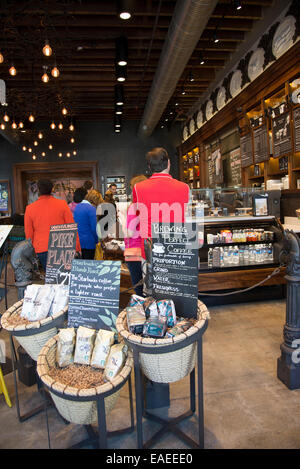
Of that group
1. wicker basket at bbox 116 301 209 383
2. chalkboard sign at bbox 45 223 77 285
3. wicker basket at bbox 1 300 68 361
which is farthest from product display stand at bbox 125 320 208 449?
chalkboard sign at bbox 45 223 77 285

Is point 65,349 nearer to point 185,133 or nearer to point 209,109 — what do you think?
point 209,109

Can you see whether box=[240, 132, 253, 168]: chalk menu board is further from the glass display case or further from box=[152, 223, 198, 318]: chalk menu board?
box=[152, 223, 198, 318]: chalk menu board

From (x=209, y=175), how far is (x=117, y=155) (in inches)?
159

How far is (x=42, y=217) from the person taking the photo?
11.0 ft

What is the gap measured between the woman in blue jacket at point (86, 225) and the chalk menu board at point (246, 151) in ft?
11.3

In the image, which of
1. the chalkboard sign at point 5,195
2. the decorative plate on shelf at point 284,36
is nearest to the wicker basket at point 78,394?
the decorative plate on shelf at point 284,36

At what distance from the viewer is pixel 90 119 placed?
11.1 metres

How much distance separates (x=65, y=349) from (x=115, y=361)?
0.31m

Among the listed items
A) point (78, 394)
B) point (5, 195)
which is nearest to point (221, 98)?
point (78, 394)

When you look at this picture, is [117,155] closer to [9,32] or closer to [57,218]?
[9,32]

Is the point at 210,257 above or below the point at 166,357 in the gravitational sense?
above

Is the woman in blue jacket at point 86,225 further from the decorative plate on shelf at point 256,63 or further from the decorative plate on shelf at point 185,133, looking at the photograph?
the decorative plate on shelf at point 185,133

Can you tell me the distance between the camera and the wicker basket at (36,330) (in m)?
1.85
